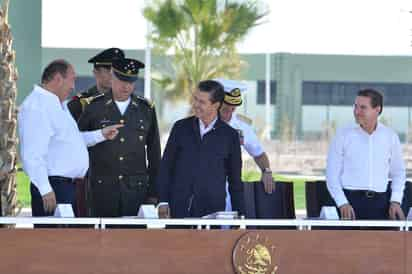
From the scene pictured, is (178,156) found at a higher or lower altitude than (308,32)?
lower

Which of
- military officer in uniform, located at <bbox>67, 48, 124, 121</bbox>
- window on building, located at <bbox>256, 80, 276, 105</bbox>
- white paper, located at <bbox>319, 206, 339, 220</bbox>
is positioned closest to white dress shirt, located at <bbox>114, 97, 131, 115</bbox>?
military officer in uniform, located at <bbox>67, 48, 124, 121</bbox>

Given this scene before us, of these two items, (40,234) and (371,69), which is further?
(371,69)

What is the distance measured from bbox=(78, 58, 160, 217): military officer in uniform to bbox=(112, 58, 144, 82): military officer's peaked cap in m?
0.08

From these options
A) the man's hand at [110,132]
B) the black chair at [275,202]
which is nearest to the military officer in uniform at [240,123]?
the black chair at [275,202]

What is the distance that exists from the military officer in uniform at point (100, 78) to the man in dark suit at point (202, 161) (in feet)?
2.76

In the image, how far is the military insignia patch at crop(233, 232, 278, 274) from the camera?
604 centimetres

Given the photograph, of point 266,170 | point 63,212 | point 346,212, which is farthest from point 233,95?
point 63,212

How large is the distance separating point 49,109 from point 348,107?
21474 mm

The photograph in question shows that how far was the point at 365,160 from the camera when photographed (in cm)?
706

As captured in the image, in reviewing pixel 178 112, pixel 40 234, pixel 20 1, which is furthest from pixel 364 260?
pixel 178 112

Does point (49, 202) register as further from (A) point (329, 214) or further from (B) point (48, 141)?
(A) point (329, 214)

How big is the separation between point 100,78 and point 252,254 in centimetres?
211

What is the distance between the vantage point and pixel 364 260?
6180mm

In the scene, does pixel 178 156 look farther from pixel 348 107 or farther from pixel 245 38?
pixel 348 107
